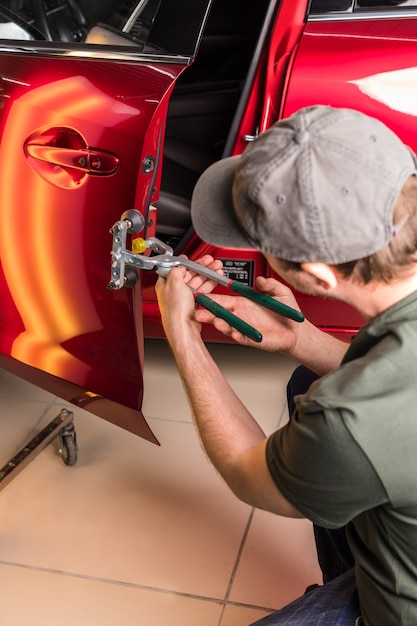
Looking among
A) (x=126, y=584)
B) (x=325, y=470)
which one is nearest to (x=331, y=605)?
(x=325, y=470)

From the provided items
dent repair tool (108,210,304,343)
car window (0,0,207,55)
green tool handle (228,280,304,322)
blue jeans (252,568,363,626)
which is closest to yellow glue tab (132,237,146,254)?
dent repair tool (108,210,304,343)

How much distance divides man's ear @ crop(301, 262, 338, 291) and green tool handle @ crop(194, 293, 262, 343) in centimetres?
21

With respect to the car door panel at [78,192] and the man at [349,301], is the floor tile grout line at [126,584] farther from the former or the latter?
the man at [349,301]

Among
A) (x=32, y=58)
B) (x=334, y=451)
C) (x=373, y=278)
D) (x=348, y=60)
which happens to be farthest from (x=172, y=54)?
(x=334, y=451)

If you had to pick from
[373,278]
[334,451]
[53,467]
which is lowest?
[53,467]

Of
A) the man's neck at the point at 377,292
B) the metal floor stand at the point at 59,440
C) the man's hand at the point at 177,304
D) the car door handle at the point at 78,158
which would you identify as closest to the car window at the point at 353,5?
the car door handle at the point at 78,158

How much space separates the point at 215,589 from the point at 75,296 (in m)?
0.70

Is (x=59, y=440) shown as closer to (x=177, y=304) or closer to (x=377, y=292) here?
(x=177, y=304)

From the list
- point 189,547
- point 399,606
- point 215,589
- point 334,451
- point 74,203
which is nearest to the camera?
point 334,451

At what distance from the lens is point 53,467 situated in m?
2.13

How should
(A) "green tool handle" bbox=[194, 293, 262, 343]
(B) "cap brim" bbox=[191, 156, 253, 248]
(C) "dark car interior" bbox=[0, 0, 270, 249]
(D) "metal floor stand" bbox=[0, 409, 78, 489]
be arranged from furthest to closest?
(C) "dark car interior" bbox=[0, 0, 270, 249]
(D) "metal floor stand" bbox=[0, 409, 78, 489]
(A) "green tool handle" bbox=[194, 293, 262, 343]
(B) "cap brim" bbox=[191, 156, 253, 248]

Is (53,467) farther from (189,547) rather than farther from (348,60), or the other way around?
(348,60)

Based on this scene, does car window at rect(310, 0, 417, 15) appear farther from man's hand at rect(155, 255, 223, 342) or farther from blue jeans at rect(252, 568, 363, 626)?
blue jeans at rect(252, 568, 363, 626)

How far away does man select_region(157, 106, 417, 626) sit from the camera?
1.02 meters
